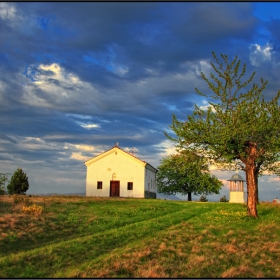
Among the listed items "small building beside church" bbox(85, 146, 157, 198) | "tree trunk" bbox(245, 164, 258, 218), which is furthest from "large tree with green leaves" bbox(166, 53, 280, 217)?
"small building beside church" bbox(85, 146, 157, 198)

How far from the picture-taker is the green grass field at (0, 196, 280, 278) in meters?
14.0

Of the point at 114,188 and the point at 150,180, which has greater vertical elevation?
the point at 150,180

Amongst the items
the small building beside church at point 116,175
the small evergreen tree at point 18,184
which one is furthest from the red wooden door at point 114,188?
the small evergreen tree at point 18,184

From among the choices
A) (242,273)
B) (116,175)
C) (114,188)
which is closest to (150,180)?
(116,175)

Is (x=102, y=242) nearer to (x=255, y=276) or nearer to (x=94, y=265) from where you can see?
(x=94, y=265)

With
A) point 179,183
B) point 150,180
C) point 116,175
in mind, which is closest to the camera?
point 116,175

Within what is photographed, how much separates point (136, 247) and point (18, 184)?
4232 centimetres

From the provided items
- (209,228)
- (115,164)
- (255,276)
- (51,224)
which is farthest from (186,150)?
(115,164)

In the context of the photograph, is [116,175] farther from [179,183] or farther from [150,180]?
[179,183]

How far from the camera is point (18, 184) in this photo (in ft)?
182

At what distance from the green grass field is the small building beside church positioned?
104 feet

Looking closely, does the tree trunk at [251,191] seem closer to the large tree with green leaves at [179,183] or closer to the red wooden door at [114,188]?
the red wooden door at [114,188]

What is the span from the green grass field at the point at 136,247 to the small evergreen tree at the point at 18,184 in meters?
29.7

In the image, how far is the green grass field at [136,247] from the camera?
1405 cm
